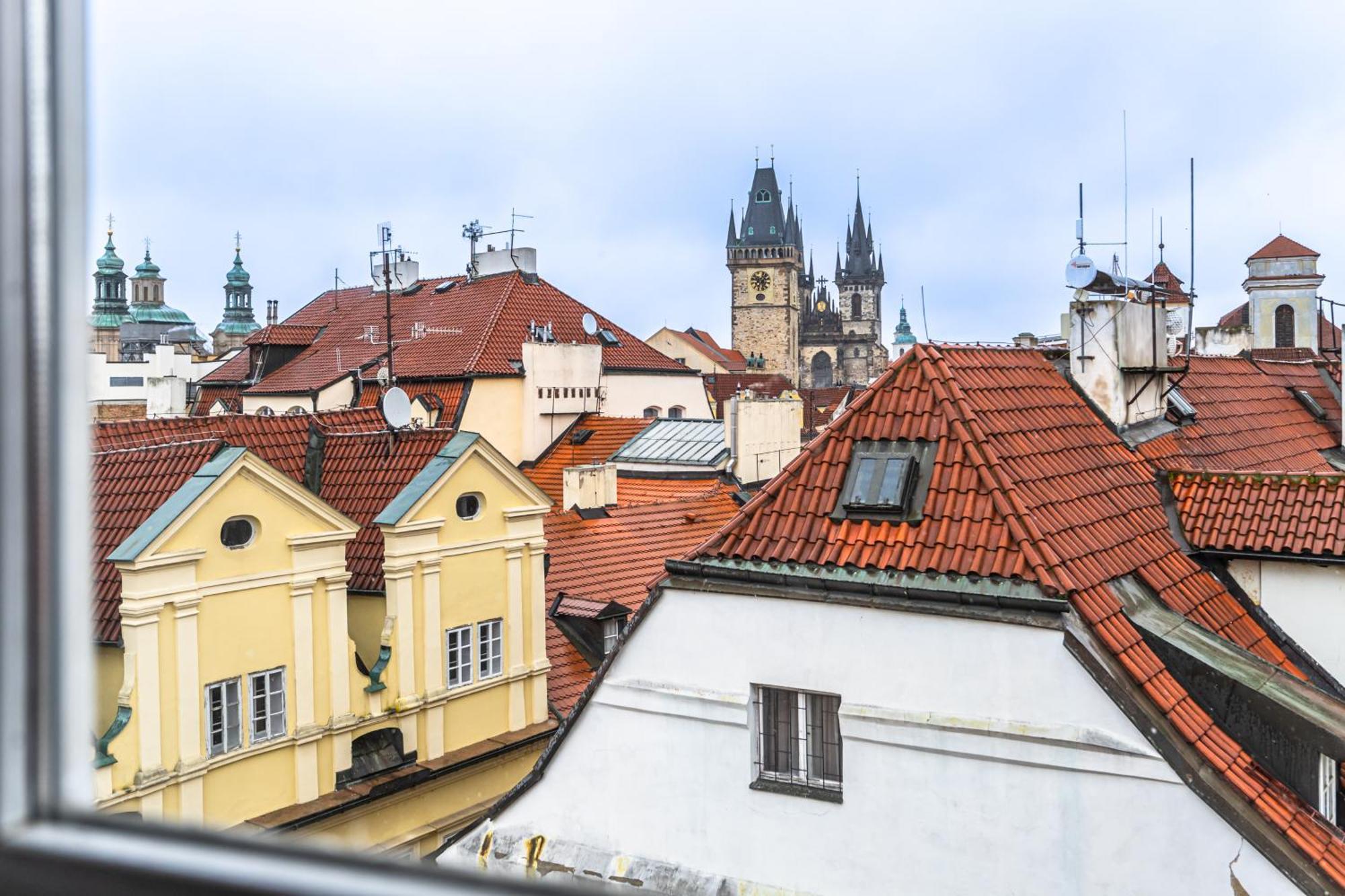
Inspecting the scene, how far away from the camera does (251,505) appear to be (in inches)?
415

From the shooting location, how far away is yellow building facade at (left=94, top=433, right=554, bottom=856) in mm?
9688

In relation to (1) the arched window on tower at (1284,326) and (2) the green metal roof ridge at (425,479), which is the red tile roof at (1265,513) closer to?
(2) the green metal roof ridge at (425,479)

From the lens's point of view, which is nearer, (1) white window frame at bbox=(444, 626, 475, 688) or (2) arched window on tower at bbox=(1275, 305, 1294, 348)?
(1) white window frame at bbox=(444, 626, 475, 688)

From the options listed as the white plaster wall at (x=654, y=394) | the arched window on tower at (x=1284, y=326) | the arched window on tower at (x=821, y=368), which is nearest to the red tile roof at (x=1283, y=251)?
the arched window on tower at (x=1284, y=326)

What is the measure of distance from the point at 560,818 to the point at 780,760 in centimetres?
173

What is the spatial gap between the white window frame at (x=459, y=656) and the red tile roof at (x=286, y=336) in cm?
2127

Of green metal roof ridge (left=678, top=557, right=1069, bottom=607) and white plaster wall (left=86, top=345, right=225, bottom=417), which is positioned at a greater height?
white plaster wall (left=86, top=345, right=225, bottom=417)

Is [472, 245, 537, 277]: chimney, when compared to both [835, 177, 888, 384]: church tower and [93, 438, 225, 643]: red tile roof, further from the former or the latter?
[835, 177, 888, 384]: church tower

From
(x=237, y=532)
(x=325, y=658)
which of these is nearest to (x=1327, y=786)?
(x=325, y=658)

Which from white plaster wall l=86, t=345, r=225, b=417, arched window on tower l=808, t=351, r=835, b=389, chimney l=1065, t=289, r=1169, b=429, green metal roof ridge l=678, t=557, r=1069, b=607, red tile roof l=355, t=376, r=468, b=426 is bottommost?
green metal roof ridge l=678, t=557, r=1069, b=607

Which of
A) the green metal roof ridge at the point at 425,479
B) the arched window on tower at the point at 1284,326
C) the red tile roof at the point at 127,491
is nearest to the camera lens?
the red tile roof at the point at 127,491

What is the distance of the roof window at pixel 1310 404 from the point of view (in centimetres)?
Result: 1535

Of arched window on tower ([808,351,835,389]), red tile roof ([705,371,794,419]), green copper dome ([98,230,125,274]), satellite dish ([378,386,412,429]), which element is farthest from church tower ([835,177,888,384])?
satellite dish ([378,386,412,429])

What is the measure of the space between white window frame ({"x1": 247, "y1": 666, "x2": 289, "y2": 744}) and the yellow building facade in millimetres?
16
